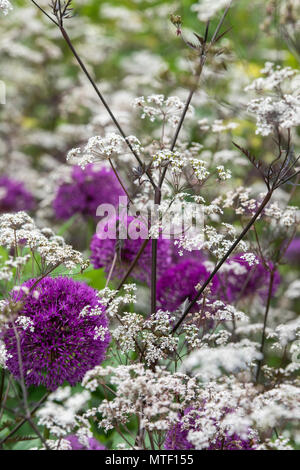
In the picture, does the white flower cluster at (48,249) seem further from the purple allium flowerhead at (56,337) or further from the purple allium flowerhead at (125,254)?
the purple allium flowerhead at (125,254)

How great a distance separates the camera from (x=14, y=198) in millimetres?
2316

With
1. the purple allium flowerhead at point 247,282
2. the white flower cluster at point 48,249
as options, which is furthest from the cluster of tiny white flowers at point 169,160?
the purple allium flowerhead at point 247,282

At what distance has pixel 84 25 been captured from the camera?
10.7 ft

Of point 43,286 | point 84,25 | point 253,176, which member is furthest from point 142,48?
point 43,286

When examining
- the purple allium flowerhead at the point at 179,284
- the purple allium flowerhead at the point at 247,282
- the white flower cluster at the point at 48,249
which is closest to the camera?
the white flower cluster at the point at 48,249

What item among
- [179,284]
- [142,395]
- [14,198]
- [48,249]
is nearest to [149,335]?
[142,395]

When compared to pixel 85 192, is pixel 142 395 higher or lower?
lower

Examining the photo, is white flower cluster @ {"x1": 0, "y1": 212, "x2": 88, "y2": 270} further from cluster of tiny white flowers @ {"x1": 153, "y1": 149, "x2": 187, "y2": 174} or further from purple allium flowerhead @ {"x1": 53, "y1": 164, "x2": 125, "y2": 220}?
purple allium flowerhead @ {"x1": 53, "y1": 164, "x2": 125, "y2": 220}

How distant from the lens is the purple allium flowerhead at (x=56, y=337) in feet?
3.46

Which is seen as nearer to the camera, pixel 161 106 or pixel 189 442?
pixel 189 442

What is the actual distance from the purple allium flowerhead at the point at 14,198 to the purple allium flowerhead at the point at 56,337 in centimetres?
127

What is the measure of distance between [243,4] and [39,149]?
4.51ft

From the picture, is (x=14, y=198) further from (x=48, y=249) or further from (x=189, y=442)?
(x=189, y=442)

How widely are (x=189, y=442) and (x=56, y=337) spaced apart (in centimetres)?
32
